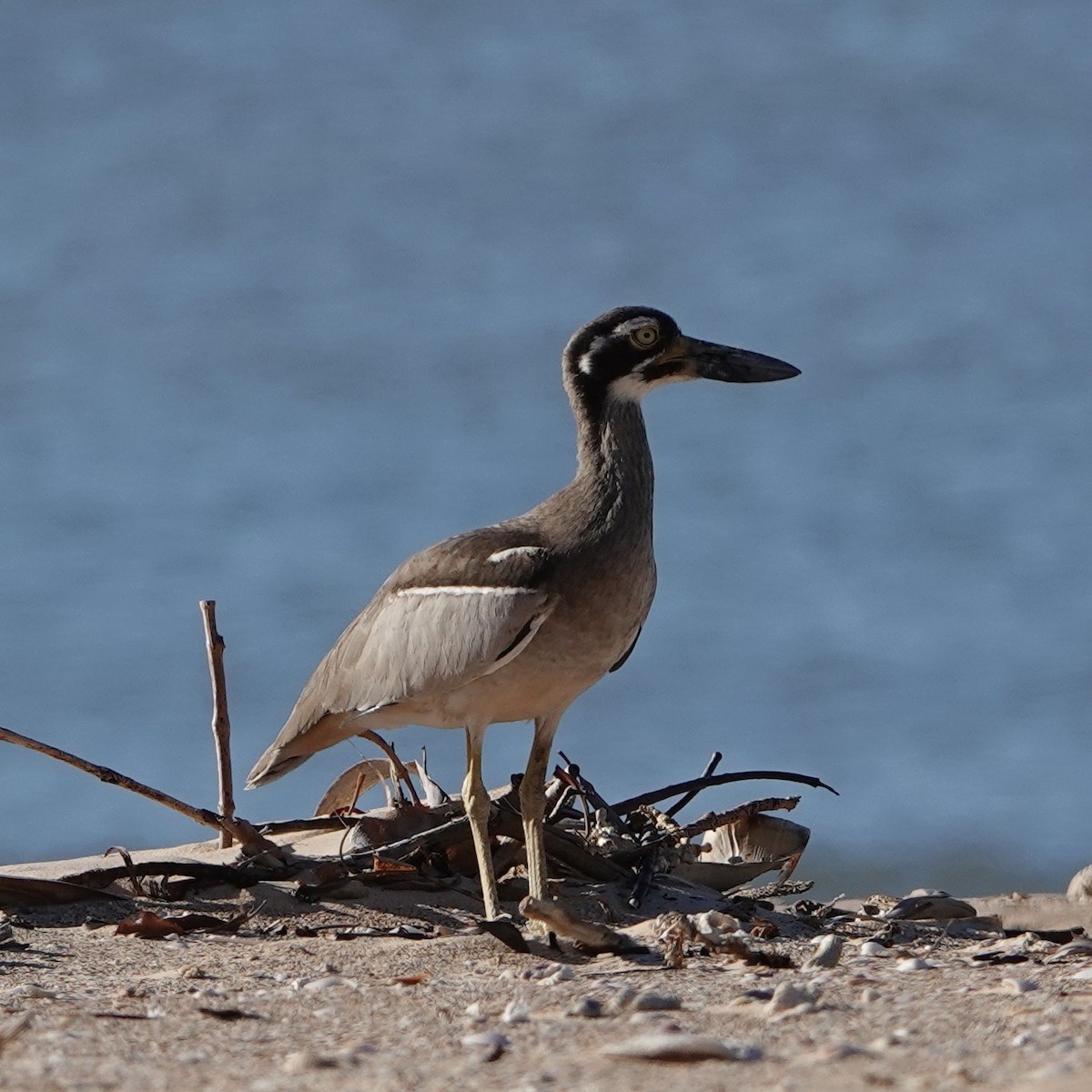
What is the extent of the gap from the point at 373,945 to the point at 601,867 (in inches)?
44.4

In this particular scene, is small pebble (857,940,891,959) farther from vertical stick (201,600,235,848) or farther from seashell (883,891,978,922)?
vertical stick (201,600,235,848)

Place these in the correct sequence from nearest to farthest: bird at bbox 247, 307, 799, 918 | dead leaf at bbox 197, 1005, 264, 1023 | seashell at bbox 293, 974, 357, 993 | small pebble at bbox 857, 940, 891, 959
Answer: dead leaf at bbox 197, 1005, 264, 1023, seashell at bbox 293, 974, 357, 993, small pebble at bbox 857, 940, 891, 959, bird at bbox 247, 307, 799, 918

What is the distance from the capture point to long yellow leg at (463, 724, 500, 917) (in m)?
5.81

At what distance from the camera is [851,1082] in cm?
329

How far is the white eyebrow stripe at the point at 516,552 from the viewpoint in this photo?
634 centimetres

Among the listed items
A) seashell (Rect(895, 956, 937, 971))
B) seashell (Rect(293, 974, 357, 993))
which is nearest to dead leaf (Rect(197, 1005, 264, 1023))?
seashell (Rect(293, 974, 357, 993))

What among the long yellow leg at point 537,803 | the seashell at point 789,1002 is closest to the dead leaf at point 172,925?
the long yellow leg at point 537,803

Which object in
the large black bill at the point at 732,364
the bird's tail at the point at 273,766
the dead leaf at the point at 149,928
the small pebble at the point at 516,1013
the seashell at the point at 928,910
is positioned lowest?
the small pebble at the point at 516,1013

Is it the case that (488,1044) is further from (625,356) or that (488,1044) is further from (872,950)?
(625,356)

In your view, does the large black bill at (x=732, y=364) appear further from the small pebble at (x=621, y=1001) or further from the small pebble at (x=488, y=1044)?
the small pebble at (x=488, y=1044)

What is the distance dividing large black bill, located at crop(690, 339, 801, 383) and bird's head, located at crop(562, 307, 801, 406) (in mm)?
41

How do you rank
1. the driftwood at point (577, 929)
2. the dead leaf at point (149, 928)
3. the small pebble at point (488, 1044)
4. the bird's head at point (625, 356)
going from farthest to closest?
the bird's head at point (625, 356) → the dead leaf at point (149, 928) → the driftwood at point (577, 929) → the small pebble at point (488, 1044)

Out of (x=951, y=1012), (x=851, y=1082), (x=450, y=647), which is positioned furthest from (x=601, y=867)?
(x=851, y=1082)

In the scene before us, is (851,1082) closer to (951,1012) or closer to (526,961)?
(951,1012)
